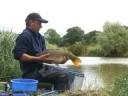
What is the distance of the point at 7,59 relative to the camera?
377 inches

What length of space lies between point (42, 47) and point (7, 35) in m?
2.78

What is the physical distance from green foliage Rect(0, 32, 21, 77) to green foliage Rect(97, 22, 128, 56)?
2243 centimetres

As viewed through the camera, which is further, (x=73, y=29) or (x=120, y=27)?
(x=73, y=29)

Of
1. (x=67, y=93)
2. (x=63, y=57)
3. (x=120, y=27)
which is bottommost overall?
(x=67, y=93)

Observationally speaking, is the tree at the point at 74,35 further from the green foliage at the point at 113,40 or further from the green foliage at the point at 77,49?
the green foliage at the point at 77,49

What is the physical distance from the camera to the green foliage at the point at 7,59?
370 inches

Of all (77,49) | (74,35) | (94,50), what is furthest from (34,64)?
(74,35)

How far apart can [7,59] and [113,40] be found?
2511 cm

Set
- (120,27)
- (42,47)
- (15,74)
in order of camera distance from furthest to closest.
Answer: (120,27), (15,74), (42,47)

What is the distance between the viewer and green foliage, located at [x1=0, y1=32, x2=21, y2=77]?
9391mm

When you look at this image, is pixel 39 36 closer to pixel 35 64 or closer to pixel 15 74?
pixel 35 64

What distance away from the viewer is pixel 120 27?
35.6 meters

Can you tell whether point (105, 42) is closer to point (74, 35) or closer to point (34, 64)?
point (74, 35)

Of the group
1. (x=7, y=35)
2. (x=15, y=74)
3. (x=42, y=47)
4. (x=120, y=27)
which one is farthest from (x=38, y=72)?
(x=120, y=27)
